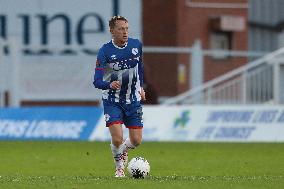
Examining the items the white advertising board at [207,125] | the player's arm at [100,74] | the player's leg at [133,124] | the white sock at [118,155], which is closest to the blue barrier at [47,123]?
the white advertising board at [207,125]

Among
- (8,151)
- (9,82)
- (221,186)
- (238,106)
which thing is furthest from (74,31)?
(221,186)

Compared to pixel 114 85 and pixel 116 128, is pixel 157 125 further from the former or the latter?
pixel 114 85

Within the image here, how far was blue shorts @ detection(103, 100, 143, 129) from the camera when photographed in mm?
15500

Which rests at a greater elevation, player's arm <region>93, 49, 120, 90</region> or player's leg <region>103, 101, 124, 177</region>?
player's arm <region>93, 49, 120, 90</region>

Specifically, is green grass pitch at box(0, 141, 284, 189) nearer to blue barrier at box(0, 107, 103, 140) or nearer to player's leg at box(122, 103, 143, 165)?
player's leg at box(122, 103, 143, 165)

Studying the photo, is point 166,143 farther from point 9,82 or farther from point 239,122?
point 9,82

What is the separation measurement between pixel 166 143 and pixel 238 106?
274 centimetres

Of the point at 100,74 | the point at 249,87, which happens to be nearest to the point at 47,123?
the point at 249,87

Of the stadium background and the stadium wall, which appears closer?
the stadium background

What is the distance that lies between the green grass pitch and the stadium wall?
968mm

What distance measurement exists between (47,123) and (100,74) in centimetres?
1218

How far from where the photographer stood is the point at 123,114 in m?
15.7

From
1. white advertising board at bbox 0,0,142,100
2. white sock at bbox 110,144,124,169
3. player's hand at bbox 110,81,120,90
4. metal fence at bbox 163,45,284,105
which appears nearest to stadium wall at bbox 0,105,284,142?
metal fence at bbox 163,45,284,105

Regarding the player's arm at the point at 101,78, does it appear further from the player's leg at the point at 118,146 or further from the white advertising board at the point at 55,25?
the white advertising board at the point at 55,25
